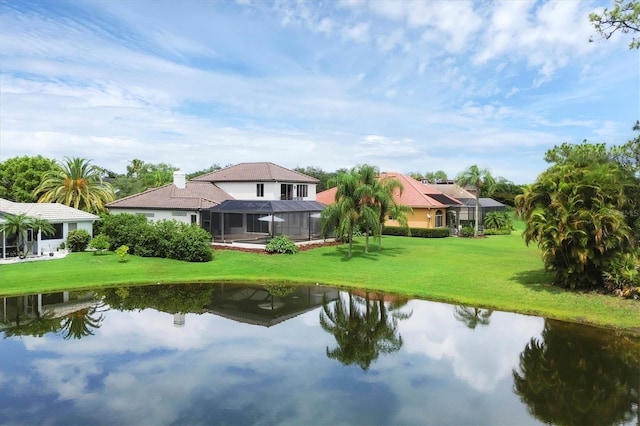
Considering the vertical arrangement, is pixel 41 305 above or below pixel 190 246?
below

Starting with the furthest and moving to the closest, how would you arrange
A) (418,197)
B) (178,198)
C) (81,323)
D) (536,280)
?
(418,197), (178,198), (536,280), (81,323)

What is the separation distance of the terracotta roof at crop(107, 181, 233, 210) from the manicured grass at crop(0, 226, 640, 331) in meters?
7.00

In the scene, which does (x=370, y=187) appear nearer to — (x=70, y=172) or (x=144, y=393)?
(x=144, y=393)

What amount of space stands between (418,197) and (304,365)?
110ft

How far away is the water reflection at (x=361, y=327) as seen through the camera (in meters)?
12.2

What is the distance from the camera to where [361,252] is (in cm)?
2925

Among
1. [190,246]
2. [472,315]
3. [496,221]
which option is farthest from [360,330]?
[496,221]

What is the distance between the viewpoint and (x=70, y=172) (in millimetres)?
38094

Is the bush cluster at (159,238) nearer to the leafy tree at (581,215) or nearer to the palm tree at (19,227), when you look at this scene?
the palm tree at (19,227)

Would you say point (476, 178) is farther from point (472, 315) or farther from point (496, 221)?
point (472, 315)

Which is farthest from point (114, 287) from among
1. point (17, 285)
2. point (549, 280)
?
point (549, 280)

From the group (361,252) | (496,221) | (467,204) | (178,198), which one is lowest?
(361,252)

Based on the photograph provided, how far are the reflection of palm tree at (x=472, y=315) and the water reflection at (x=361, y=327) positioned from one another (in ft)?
5.82

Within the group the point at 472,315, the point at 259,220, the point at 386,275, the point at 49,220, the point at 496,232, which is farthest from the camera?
the point at 496,232
